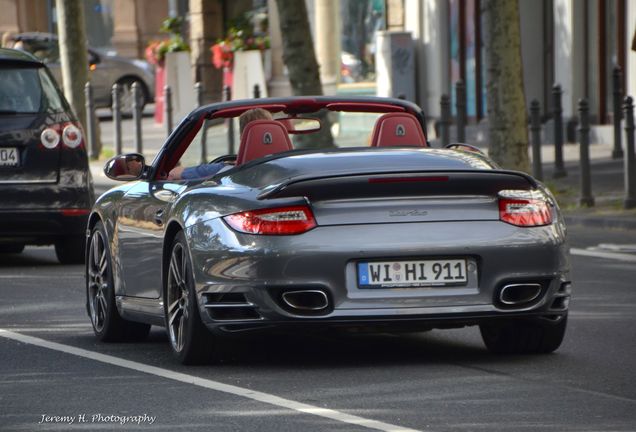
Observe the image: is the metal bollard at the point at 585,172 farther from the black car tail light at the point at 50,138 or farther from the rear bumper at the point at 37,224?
the black car tail light at the point at 50,138

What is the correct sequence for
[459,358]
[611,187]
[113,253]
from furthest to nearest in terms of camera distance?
[611,187], [113,253], [459,358]

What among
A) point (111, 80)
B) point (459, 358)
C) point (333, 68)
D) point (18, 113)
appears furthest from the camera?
point (111, 80)

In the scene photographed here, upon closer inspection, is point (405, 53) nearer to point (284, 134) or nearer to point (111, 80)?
point (111, 80)

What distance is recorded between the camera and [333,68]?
114 ft

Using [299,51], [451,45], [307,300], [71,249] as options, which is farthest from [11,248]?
[451,45]

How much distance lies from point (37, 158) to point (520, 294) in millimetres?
6379

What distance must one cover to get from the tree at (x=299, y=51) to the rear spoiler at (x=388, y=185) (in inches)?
644

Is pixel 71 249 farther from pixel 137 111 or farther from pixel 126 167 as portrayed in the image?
pixel 137 111

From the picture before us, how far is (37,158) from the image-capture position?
13562mm

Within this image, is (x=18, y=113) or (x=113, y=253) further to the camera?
(x=18, y=113)

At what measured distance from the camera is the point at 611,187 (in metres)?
19.5

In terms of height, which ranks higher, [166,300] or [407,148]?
[407,148]

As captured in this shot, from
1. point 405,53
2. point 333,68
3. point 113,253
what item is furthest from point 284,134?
point 333,68

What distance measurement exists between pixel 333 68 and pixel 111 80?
857 cm
